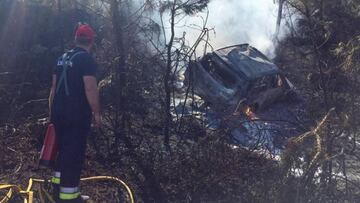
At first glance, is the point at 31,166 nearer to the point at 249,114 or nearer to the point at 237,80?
the point at 249,114

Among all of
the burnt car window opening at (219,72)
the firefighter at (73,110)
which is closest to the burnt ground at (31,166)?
the firefighter at (73,110)

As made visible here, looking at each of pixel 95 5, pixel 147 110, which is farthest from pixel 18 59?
pixel 147 110

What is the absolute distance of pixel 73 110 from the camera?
4430 mm

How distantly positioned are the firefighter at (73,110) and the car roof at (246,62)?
530cm

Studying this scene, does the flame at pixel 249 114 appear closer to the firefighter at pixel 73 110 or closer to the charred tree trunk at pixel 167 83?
the charred tree trunk at pixel 167 83

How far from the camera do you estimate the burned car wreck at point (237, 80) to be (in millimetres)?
9266

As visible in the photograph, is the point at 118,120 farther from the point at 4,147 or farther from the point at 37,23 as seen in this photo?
the point at 37,23

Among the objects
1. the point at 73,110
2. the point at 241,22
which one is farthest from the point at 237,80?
the point at 241,22

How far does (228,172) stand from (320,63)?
1.55 m

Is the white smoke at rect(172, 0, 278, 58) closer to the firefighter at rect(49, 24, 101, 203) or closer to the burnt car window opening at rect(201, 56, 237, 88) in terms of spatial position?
the burnt car window opening at rect(201, 56, 237, 88)

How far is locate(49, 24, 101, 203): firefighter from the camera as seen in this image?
14.4 feet

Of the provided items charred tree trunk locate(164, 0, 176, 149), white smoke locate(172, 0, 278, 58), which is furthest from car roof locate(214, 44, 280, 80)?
white smoke locate(172, 0, 278, 58)

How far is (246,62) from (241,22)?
25.5ft

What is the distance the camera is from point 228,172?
5176 millimetres
